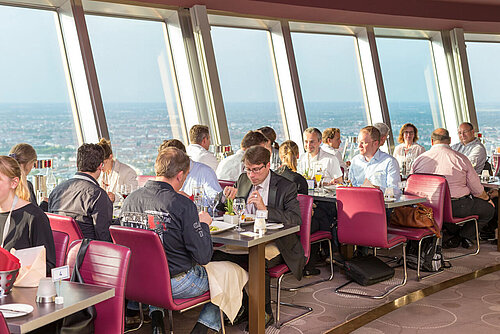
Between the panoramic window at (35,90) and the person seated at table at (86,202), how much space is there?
115 inches

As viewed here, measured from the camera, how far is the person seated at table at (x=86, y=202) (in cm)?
427

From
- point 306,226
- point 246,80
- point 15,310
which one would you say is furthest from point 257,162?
point 246,80

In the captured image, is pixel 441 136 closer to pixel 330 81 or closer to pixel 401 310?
pixel 401 310

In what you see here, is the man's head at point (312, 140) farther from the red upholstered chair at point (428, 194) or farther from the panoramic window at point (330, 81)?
the panoramic window at point (330, 81)

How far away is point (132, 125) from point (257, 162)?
13.4 feet

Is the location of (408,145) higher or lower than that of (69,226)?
lower

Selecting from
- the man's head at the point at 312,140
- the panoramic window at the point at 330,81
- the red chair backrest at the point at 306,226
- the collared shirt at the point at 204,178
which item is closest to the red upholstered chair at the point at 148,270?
the red chair backrest at the point at 306,226

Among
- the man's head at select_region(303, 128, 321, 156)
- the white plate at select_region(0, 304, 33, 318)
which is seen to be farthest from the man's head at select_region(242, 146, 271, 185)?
the man's head at select_region(303, 128, 321, 156)

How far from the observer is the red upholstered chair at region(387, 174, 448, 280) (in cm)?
579

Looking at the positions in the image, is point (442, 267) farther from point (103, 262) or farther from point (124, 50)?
point (124, 50)

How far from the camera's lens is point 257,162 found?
4.64 meters

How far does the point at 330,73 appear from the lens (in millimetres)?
10656

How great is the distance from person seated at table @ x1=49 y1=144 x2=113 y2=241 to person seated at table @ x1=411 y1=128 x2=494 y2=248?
161 inches

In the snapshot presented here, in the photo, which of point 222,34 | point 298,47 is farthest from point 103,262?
point 298,47
